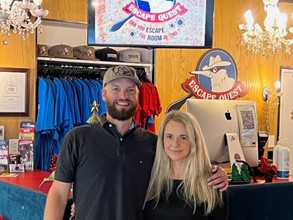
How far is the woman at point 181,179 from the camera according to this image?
2.22 metres

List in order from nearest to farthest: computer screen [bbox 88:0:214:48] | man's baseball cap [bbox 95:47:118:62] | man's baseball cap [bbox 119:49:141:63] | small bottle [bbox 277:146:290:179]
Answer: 1. computer screen [bbox 88:0:214:48]
2. small bottle [bbox 277:146:290:179]
3. man's baseball cap [bbox 95:47:118:62]
4. man's baseball cap [bbox 119:49:141:63]

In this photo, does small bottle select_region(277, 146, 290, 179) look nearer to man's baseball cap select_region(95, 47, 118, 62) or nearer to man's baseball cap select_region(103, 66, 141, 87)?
man's baseball cap select_region(103, 66, 141, 87)

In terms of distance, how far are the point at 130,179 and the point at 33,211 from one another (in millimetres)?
1203

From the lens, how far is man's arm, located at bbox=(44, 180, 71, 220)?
2363 mm

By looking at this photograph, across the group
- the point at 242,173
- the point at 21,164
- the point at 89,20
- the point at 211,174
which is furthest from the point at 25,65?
the point at 211,174

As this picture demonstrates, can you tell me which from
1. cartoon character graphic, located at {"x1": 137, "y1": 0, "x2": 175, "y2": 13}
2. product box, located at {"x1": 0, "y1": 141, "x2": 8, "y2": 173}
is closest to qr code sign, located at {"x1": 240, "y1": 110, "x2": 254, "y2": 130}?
cartoon character graphic, located at {"x1": 137, "y1": 0, "x2": 175, "y2": 13}

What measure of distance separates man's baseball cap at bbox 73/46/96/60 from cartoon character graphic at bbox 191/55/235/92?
1.71 meters

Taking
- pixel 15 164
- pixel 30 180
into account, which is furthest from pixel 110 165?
pixel 15 164

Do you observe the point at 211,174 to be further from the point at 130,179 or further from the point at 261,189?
the point at 261,189

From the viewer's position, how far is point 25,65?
17.1ft

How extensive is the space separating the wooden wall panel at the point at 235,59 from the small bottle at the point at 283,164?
112 inches

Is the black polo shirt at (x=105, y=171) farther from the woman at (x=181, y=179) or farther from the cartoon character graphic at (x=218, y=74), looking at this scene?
the cartoon character graphic at (x=218, y=74)

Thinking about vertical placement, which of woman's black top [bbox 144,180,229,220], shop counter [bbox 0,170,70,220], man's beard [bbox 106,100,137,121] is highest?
man's beard [bbox 106,100,137,121]

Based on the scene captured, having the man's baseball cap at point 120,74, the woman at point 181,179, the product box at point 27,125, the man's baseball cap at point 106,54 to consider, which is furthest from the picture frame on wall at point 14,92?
the woman at point 181,179
